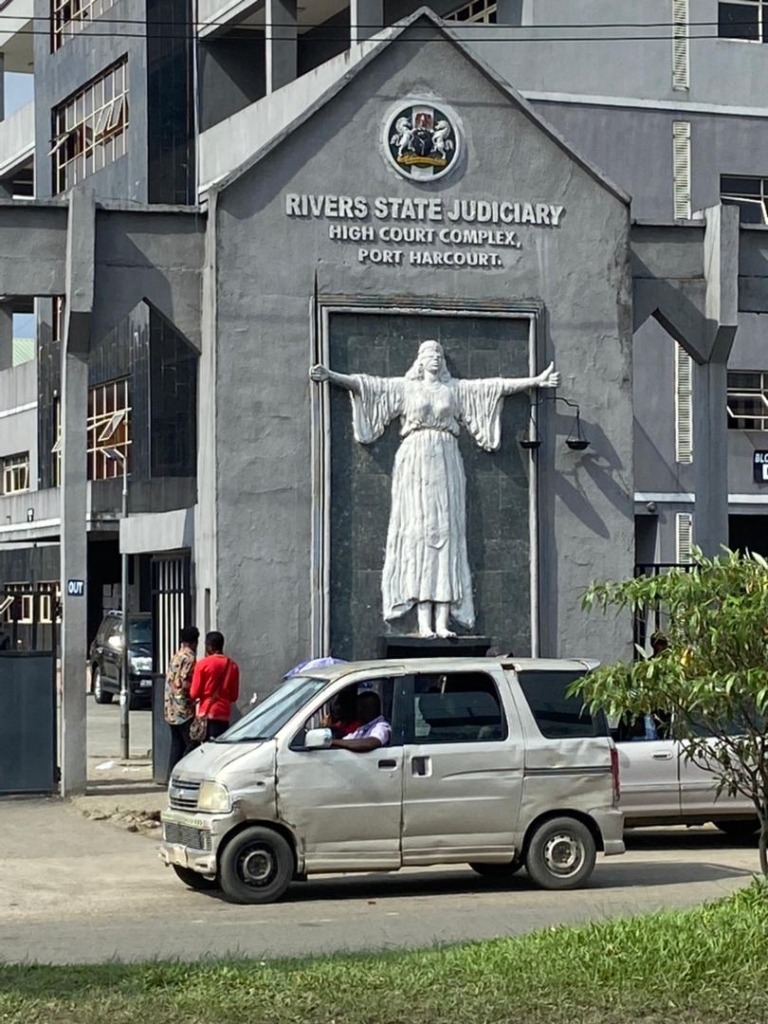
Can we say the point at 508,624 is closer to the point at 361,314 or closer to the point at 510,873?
the point at 361,314

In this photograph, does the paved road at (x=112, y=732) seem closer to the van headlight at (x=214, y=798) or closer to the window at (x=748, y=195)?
the van headlight at (x=214, y=798)

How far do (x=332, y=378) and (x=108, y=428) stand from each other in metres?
24.7

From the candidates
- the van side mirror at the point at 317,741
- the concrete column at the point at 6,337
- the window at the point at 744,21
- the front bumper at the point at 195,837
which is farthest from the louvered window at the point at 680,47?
the front bumper at the point at 195,837

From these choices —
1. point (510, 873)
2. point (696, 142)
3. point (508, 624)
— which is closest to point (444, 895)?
point (510, 873)

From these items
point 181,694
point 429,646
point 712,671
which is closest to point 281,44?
point 429,646

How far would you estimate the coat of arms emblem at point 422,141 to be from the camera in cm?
2208

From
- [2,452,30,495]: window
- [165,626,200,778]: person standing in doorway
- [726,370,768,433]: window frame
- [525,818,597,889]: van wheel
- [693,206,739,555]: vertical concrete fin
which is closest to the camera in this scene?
[525,818,597,889]: van wheel

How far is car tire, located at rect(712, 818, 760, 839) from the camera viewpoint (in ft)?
59.7

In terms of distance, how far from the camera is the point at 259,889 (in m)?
14.2

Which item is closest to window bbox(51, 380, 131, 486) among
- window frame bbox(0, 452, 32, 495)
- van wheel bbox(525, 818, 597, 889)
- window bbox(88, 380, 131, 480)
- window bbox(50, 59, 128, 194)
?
window bbox(88, 380, 131, 480)

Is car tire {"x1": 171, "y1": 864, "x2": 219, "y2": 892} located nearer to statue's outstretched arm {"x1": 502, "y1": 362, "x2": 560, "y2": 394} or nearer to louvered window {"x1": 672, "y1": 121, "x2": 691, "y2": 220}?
statue's outstretched arm {"x1": 502, "y1": 362, "x2": 560, "y2": 394}

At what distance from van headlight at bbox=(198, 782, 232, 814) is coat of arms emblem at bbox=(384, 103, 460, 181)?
9.97m

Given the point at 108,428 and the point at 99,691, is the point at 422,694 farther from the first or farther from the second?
the point at 108,428

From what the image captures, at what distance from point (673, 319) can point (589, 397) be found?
1.63 m
